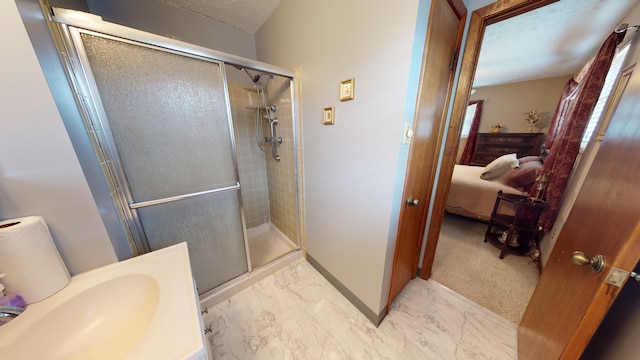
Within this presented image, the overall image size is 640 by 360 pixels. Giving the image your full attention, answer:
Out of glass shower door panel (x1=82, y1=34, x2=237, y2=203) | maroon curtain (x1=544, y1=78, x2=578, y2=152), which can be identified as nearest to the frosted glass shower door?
glass shower door panel (x1=82, y1=34, x2=237, y2=203)

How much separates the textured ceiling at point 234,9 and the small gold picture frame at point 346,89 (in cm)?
109

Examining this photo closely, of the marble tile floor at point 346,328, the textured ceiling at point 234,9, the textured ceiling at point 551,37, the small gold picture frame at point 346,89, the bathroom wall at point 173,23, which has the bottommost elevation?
the marble tile floor at point 346,328

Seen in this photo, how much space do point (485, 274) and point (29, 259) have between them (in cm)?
287

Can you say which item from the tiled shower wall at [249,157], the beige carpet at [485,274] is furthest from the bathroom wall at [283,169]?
the beige carpet at [485,274]

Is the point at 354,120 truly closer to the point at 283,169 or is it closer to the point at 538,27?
the point at 283,169

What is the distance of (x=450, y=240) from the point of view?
2229 millimetres

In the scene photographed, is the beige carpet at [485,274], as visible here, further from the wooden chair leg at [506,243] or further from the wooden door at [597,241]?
the wooden door at [597,241]

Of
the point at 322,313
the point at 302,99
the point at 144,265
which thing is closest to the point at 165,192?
the point at 144,265

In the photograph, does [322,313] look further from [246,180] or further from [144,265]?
[246,180]

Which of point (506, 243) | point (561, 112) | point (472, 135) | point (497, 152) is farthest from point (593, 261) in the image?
point (472, 135)

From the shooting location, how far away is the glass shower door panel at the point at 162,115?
93 centimetres

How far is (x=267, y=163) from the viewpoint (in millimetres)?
2340

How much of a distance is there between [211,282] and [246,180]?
1161mm

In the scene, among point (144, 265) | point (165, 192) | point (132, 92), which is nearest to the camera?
point (144, 265)
